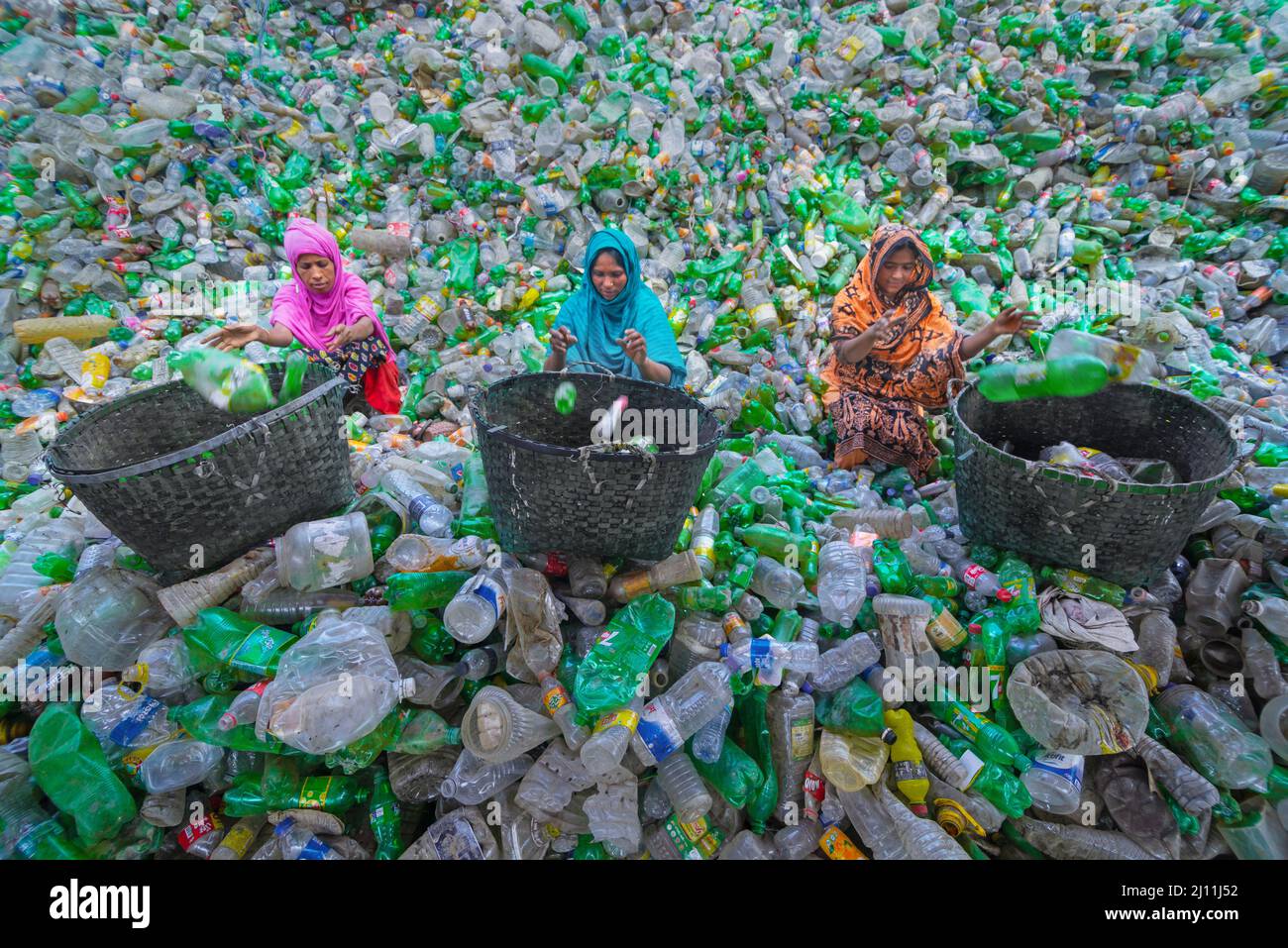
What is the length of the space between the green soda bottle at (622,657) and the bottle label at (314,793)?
0.74 m

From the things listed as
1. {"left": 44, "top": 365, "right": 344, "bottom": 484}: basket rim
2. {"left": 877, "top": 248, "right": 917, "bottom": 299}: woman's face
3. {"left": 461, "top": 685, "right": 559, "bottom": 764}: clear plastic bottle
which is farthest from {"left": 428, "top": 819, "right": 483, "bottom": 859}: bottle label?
{"left": 877, "top": 248, "right": 917, "bottom": 299}: woman's face

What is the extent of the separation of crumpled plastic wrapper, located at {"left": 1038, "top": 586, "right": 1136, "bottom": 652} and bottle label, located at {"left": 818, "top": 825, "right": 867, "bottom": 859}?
3.05ft

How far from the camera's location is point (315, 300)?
311 centimetres

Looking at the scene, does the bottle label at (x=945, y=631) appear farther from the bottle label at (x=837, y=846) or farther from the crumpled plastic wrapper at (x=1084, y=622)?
the bottle label at (x=837, y=846)

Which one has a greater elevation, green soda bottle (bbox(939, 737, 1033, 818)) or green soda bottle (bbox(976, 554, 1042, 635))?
green soda bottle (bbox(976, 554, 1042, 635))

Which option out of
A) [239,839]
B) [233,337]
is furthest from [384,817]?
[233,337]

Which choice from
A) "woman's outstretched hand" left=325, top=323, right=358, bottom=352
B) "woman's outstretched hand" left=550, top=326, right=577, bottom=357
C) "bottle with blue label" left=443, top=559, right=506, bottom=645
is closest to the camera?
"bottle with blue label" left=443, top=559, right=506, bottom=645

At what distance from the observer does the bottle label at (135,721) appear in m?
1.81

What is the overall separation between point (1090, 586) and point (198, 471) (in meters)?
2.75

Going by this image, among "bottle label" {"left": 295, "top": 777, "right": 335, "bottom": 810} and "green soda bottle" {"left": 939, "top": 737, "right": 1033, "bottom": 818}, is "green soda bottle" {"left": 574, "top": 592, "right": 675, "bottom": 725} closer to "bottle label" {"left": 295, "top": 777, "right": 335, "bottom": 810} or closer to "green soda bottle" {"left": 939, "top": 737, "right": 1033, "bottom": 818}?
"bottle label" {"left": 295, "top": 777, "right": 335, "bottom": 810}

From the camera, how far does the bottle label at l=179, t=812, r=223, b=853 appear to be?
5.95 ft

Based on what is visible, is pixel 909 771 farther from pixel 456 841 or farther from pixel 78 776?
pixel 78 776

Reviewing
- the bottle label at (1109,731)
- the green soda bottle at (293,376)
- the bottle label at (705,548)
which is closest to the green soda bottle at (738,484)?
the bottle label at (705,548)
